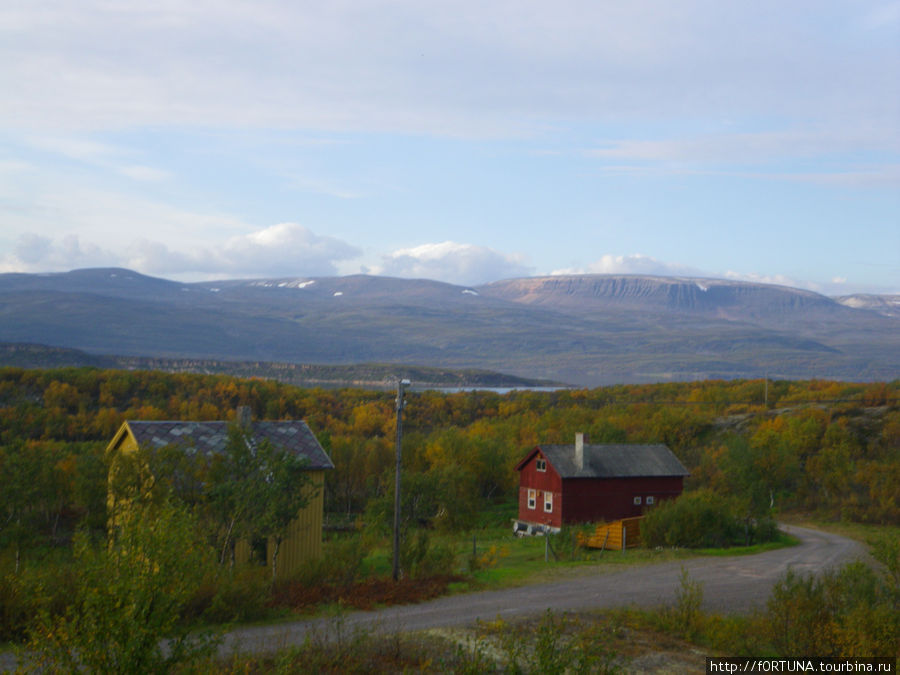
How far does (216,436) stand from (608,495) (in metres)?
21.5

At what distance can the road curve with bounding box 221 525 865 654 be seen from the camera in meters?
14.4

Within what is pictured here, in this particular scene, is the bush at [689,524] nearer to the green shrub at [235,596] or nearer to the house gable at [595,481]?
the house gable at [595,481]

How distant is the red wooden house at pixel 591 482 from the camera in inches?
1501

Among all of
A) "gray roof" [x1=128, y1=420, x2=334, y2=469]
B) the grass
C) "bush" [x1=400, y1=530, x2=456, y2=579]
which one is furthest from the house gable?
"bush" [x1=400, y1=530, x2=456, y2=579]

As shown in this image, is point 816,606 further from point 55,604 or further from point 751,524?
point 751,524

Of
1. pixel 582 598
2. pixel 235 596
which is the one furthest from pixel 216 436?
pixel 582 598

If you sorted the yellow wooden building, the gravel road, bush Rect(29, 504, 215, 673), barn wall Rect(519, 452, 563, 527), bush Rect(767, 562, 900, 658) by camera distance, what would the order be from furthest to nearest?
barn wall Rect(519, 452, 563, 527) → the yellow wooden building → the gravel road → bush Rect(767, 562, 900, 658) → bush Rect(29, 504, 215, 673)

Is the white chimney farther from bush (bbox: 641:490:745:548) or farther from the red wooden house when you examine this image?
the red wooden house

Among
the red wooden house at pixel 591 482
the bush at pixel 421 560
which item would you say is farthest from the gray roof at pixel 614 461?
the bush at pixel 421 560

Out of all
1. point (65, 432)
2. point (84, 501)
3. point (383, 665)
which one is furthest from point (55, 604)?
point (65, 432)

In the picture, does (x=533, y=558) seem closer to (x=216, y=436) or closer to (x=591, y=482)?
(x=591, y=482)

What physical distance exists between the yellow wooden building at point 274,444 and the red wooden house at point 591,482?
1642 centimetres

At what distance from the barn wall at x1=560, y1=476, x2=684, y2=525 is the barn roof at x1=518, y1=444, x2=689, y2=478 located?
33 centimetres

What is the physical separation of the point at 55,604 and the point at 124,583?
8.08 m
